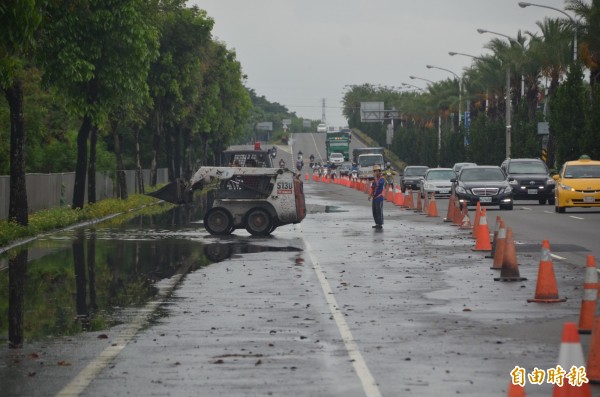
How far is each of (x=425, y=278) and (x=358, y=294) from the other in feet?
8.77

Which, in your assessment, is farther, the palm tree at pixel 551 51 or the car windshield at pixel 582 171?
the palm tree at pixel 551 51

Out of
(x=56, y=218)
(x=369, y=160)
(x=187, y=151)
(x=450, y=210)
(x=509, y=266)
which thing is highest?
(x=187, y=151)

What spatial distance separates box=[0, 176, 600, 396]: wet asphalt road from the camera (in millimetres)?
10734

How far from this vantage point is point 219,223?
3238 centimetres

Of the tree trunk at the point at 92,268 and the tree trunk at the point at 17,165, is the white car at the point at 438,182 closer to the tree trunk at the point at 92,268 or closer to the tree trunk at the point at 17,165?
the tree trunk at the point at 92,268

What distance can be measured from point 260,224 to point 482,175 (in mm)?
17424

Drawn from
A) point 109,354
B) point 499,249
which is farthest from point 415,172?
point 109,354

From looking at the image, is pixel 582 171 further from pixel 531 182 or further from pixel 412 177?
pixel 412 177

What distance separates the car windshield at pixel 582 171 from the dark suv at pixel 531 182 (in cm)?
653

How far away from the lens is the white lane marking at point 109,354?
1059 centimetres

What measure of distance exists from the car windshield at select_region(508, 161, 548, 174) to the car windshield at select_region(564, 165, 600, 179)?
749 centimetres

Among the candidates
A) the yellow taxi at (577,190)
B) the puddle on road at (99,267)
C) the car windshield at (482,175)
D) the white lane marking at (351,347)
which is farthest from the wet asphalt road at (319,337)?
the car windshield at (482,175)

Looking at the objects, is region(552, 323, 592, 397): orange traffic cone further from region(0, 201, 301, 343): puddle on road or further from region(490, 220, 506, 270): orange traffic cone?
region(490, 220, 506, 270): orange traffic cone

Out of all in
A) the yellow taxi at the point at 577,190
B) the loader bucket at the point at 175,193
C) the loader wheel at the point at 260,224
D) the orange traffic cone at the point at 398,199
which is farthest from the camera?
the orange traffic cone at the point at 398,199
